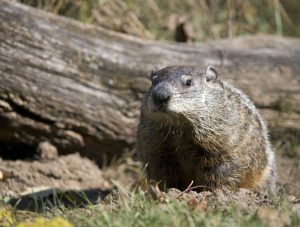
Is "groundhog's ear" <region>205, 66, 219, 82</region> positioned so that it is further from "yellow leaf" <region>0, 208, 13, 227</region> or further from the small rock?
the small rock

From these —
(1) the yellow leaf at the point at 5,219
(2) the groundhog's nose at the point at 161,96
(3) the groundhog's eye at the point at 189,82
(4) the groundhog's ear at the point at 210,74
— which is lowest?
(1) the yellow leaf at the point at 5,219

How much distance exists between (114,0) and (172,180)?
397 cm

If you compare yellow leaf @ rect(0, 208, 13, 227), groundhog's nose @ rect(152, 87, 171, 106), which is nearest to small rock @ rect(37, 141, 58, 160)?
groundhog's nose @ rect(152, 87, 171, 106)

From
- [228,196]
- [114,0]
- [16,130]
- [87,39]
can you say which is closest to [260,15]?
[114,0]

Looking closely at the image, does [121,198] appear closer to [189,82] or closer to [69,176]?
[189,82]

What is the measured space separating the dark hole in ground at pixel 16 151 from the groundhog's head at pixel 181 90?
248 centimetres

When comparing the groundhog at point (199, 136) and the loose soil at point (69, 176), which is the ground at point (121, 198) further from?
the groundhog at point (199, 136)

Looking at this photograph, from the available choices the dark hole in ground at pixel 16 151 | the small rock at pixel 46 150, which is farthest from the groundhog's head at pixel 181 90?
the dark hole in ground at pixel 16 151

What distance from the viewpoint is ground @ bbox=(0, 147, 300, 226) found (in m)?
4.09

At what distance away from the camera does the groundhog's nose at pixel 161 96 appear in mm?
5254

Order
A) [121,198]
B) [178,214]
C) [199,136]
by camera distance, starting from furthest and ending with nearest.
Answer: [199,136], [121,198], [178,214]

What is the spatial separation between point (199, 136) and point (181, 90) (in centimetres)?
46

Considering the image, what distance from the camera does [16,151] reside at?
25.5 feet

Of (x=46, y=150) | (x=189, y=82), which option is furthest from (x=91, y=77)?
(x=189, y=82)
